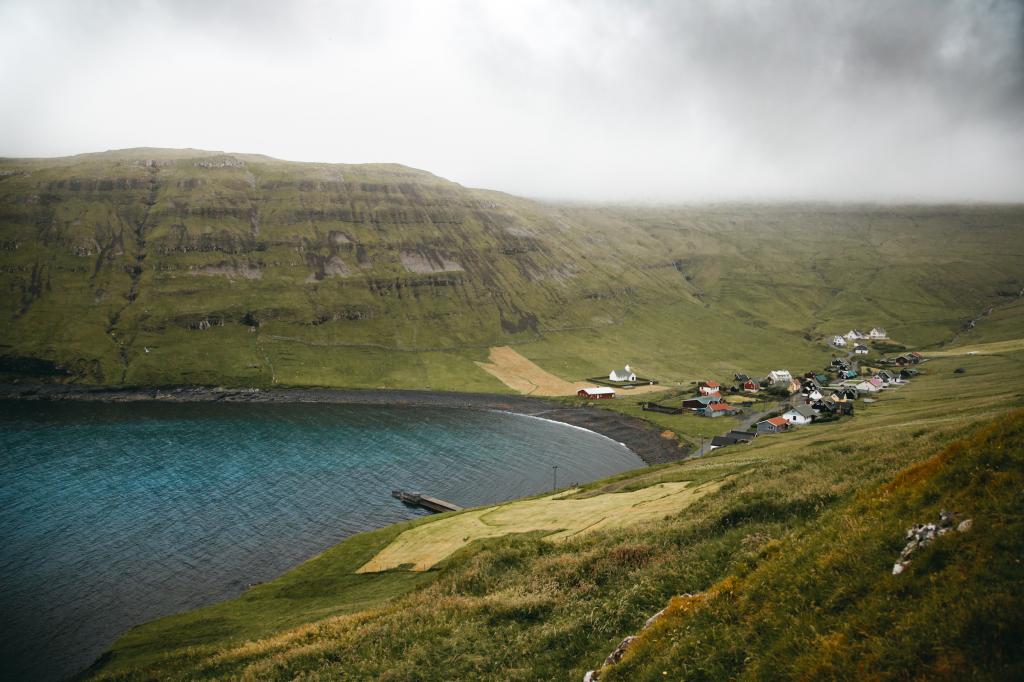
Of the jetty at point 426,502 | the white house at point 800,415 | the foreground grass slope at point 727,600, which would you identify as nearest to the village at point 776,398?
the white house at point 800,415

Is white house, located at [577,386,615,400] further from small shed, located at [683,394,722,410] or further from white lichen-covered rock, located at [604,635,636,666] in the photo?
white lichen-covered rock, located at [604,635,636,666]

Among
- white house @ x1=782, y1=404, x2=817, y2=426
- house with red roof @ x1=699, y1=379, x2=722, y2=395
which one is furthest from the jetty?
house with red roof @ x1=699, y1=379, x2=722, y2=395

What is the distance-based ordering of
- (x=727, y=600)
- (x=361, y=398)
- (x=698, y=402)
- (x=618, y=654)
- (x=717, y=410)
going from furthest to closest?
(x=361, y=398)
(x=698, y=402)
(x=717, y=410)
(x=618, y=654)
(x=727, y=600)

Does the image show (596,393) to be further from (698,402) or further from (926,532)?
(926,532)

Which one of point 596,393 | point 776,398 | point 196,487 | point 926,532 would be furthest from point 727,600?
point 776,398

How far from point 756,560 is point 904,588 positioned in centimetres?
763

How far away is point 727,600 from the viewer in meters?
20.6

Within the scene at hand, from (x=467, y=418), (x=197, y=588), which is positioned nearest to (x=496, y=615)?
(x=197, y=588)

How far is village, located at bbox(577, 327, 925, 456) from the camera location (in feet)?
416

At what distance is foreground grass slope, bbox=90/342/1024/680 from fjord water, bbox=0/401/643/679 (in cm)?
1256

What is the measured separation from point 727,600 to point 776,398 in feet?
537

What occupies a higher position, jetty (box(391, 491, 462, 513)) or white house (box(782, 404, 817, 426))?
white house (box(782, 404, 817, 426))

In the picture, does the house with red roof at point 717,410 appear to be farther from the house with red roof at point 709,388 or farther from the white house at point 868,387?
the white house at point 868,387

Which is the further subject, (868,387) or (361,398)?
(361,398)
